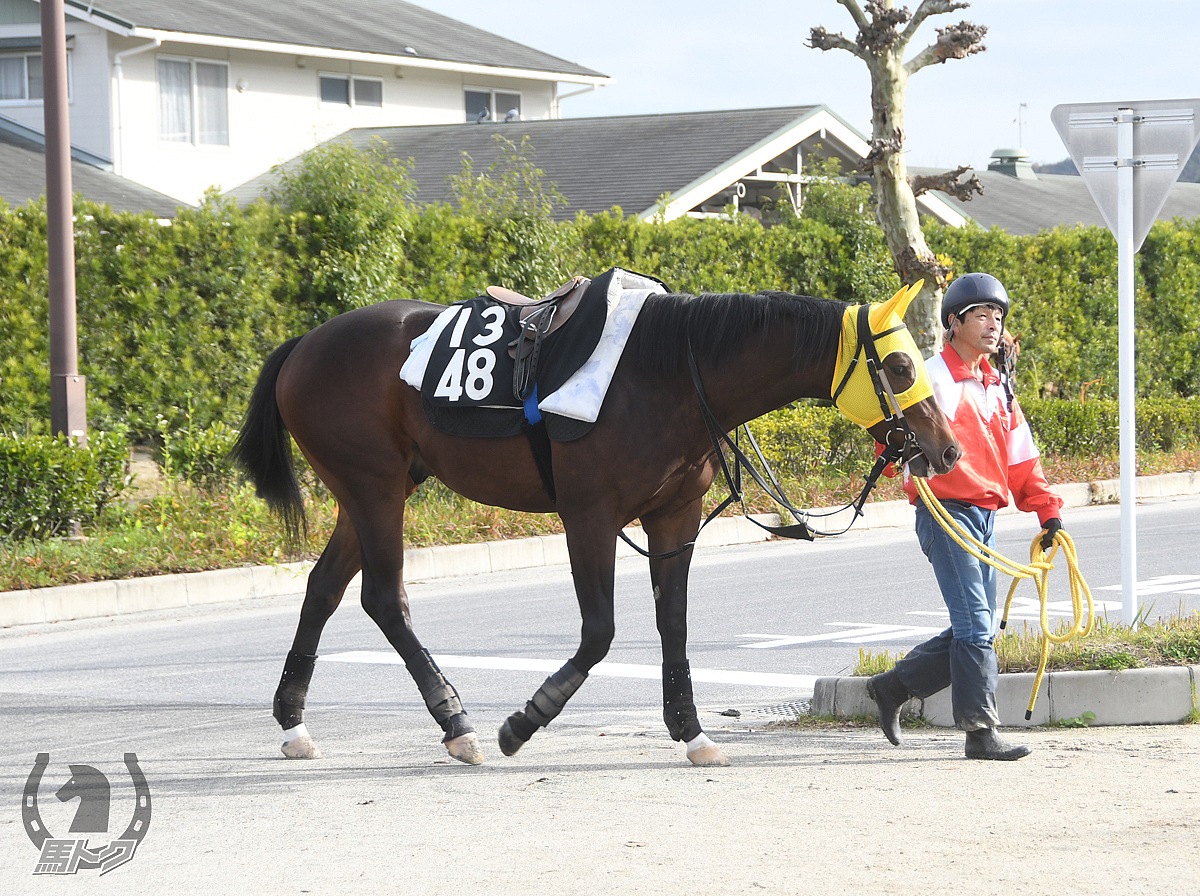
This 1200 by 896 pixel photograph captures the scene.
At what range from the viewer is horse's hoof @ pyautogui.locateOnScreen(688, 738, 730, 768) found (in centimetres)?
598

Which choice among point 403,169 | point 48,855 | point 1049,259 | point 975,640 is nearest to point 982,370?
point 975,640

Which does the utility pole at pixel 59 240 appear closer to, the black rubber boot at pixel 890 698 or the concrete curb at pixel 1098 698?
the black rubber boot at pixel 890 698

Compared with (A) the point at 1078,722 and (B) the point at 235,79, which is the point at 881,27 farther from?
(B) the point at 235,79

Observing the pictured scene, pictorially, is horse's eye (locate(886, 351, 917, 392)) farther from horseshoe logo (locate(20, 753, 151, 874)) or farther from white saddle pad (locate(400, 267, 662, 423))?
horseshoe logo (locate(20, 753, 151, 874))

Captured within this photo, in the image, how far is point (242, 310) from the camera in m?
15.2

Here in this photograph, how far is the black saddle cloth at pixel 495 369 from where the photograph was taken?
6.04 m

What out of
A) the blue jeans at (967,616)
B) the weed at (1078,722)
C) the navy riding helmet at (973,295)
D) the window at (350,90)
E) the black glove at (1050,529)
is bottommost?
the weed at (1078,722)

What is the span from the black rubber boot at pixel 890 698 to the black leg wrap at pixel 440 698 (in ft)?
5.77

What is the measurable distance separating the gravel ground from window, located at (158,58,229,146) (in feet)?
76.2

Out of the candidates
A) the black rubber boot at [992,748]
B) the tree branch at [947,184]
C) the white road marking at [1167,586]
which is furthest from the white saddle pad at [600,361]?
the tree branch at [947,184]

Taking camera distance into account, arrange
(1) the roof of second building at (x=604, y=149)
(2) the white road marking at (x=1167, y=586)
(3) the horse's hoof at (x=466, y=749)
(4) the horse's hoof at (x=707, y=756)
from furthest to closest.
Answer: (1) the roof of second building at (x=604, y=149), (2) the white road marking at (x=1167, y=586), (3) the horse's hoof at (x=466, y=749), (4) the horse's hoof at (x=707, y=756)

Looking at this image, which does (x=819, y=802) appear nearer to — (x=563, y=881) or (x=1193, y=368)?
(x=563, y=881)

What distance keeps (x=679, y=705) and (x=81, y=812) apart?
2366 mm

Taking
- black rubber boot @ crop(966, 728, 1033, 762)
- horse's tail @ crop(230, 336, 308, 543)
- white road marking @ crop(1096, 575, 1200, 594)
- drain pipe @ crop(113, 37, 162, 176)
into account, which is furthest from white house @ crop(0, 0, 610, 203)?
black rubber boot @ crop(966, 728, 1033, 762)
